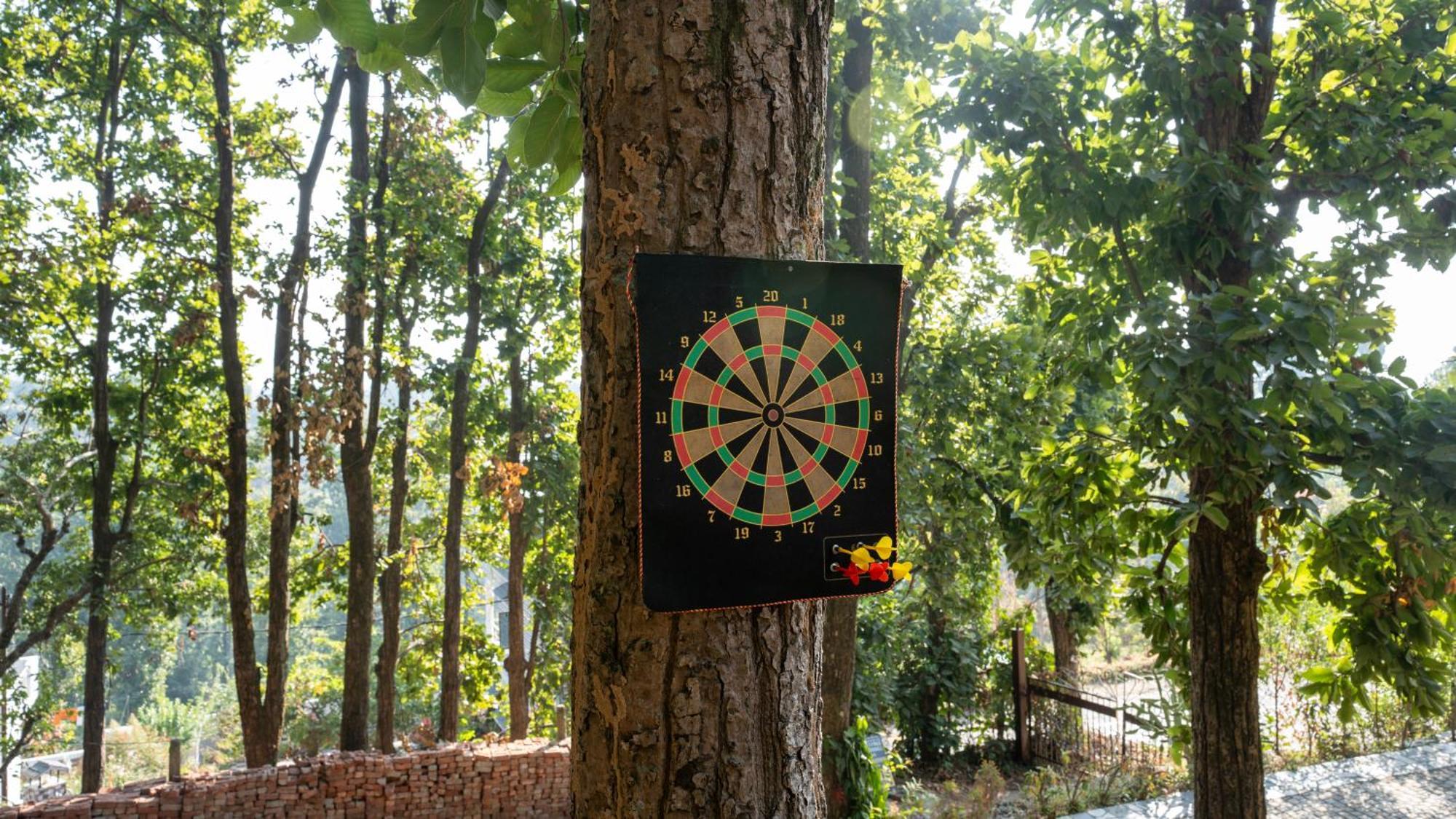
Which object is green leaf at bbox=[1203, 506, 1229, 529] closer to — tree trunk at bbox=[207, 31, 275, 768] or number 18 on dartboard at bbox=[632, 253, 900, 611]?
number 18 on dartboard at bbox=[632, 253, 900, 611]

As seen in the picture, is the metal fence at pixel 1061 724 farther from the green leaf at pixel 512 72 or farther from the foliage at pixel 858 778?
the green leaf at pixel 512 72

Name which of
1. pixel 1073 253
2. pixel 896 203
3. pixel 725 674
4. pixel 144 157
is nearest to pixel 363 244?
pixel 144 157

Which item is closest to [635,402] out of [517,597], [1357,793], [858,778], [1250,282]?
[1250,282]

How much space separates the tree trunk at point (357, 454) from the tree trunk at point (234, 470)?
87 cm

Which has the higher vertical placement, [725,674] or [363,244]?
[363,244]

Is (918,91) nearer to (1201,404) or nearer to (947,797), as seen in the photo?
(1201,404)

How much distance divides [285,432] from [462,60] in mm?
9713

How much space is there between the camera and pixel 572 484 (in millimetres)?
12953

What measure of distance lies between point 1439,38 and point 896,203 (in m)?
6.48

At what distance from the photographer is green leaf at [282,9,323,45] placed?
1737 mm

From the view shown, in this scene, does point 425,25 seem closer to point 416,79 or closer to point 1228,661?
point 416,79

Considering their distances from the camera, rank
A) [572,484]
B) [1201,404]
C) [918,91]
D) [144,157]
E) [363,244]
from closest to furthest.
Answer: [1201,404]
[918,91]
[363,244]
[144,157]
[572,484]

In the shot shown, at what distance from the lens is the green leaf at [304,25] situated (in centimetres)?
174

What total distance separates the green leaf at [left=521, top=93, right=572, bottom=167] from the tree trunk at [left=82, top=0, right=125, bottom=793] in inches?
466
